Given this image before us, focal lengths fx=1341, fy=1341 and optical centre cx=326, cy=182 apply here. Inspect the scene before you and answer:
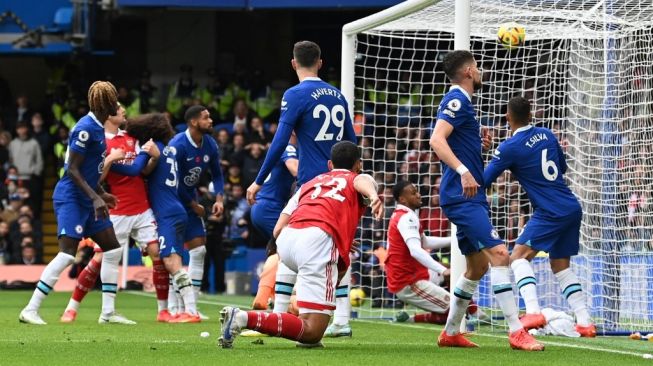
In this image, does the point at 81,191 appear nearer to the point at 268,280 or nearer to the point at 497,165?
the point at 268,280

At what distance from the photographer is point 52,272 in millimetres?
12234

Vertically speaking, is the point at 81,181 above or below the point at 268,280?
above

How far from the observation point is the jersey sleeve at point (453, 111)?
944 cm

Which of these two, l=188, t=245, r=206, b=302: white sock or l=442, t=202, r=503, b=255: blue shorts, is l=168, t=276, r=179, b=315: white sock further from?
l=442, t=202, r=503, b=255: blue shorts

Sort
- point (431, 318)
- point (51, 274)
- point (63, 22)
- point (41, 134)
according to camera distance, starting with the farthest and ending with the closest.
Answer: point (63, 22) < point (41, 134) < point (431, 318) < point (51, 274)

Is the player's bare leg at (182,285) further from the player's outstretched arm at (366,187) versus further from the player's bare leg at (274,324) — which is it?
the player's outstretched arm at (366,187)

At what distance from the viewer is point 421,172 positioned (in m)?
17.5

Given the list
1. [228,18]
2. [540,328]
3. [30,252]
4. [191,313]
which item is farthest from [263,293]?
[228,18]

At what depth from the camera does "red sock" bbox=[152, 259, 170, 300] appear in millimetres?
13170

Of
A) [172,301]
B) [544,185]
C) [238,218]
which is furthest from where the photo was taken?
[238,218]

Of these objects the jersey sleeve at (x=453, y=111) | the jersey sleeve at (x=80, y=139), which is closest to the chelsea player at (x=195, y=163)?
the jersey sleeve at (x=80, y=139)

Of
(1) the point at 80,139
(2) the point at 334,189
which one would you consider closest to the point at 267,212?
(1) the point at 80,139

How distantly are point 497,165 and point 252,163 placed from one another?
12561 mm

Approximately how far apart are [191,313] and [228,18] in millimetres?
18054
